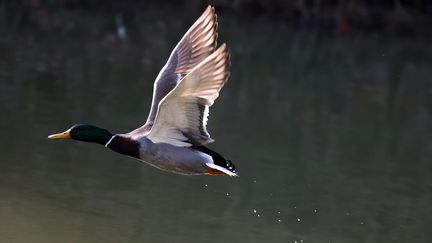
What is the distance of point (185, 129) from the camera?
615 centimetres

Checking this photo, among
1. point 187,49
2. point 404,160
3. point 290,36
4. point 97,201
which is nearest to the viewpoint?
point 187,49

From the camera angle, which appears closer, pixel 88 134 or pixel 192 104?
pixel 192 104

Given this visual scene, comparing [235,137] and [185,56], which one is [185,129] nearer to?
[185,56]

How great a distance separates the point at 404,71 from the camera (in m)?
18.7

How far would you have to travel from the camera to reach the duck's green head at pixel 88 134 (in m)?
6.37

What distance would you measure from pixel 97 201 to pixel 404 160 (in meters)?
4.45

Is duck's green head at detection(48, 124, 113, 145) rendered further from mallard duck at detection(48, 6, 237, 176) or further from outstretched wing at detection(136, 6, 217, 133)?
outstretched wing at detection(136, 6, 217, 133)

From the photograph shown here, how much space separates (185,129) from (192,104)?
28cm

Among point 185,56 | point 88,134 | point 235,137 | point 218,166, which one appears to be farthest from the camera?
point 235,137

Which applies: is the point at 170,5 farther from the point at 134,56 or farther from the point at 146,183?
the point at 146,183

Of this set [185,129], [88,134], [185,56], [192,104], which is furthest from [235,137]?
[192,104]

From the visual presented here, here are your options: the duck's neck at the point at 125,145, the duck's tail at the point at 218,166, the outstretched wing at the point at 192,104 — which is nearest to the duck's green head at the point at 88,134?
the duck's neck at the point at 125,145

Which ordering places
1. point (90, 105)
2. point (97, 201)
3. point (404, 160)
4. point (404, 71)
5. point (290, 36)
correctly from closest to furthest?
point (97, 201), point (404, 160), point (90, 105), point (404, 71), point (290, 36)

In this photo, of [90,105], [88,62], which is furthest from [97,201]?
[88,62]
